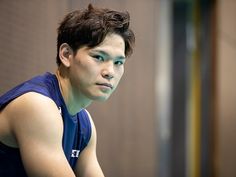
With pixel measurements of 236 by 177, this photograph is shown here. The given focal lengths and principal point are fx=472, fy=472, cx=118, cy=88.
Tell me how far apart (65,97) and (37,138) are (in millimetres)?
308

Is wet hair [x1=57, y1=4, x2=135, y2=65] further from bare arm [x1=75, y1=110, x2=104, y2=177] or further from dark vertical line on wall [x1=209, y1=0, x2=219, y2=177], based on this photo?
dark vertical line on wall [x1=209, y1=0, x2=219, y2=177]

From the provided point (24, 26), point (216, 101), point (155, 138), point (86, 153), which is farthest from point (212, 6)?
point (86, 153)

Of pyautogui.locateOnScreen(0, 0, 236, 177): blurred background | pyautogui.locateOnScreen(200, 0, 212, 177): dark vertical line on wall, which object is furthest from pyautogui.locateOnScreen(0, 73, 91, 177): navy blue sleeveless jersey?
pyautogui.locateOnScreen(200, 0, 212, 177): dark vertical line on wall

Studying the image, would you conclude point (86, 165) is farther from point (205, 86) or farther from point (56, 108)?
point (205, 86)

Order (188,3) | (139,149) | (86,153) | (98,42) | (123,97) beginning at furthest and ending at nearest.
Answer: (188,3) → (139,149) → (123,97) → (86,153) → (98,42)

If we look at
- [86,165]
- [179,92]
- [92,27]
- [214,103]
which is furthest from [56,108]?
[179,92]

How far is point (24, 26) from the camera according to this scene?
265 centimetres

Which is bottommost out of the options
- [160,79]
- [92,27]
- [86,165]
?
[86,165]

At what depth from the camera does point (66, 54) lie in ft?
6.29

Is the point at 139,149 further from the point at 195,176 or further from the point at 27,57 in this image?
the point at 27,57

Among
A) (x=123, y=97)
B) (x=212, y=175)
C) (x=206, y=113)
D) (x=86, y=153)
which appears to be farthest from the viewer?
(x=206, y=113)

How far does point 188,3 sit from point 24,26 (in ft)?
11.5

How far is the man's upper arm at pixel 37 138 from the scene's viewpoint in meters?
1.64

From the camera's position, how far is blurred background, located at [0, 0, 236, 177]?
270cm
